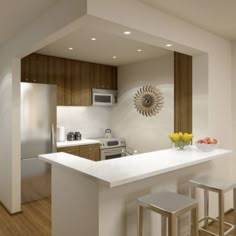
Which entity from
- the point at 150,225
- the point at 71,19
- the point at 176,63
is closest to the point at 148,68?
the point at 176,63

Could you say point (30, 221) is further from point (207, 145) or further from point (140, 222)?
point (207, 145)

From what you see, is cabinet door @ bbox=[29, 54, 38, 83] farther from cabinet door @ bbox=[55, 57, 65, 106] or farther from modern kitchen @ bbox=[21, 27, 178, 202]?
cabinet door @ bbox=[55, 57, 65, 106]

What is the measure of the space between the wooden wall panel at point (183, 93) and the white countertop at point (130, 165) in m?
0.83

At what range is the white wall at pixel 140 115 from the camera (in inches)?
172

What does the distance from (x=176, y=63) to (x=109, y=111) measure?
2.48 meters

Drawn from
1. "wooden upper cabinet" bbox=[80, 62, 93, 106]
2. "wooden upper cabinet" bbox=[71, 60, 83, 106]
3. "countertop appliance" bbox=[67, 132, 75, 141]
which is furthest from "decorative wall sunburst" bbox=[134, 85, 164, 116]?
"countertop appliance" bbox=[67, 132, 75, 141]

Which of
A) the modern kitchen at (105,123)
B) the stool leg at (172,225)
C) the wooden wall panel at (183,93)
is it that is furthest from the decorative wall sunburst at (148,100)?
the stool leg at (172,225)

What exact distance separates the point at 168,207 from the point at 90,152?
114 inches

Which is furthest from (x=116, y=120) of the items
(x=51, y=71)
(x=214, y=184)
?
(x=214, y=184)

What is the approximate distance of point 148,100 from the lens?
470cm

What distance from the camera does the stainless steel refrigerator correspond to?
141 inches

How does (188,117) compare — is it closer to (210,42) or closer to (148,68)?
(210,42)

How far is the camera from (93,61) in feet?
15.9

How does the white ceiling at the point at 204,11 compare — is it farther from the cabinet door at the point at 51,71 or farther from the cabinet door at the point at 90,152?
the cabinet door at the point at 90,152
